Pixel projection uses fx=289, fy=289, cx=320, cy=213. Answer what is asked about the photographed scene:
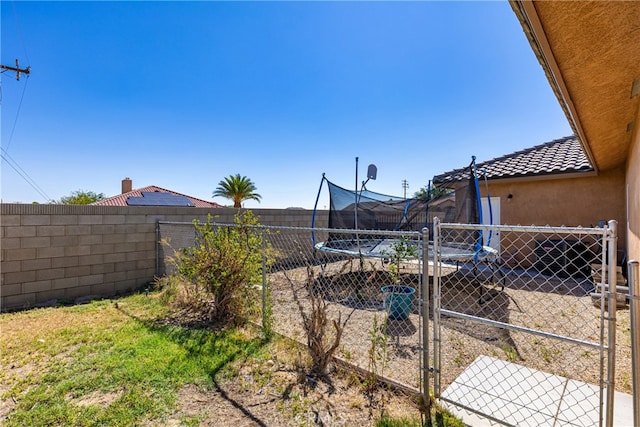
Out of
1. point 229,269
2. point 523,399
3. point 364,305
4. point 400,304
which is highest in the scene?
point 229,269

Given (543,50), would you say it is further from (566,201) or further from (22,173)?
(22,173)

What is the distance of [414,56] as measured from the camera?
6930 mm

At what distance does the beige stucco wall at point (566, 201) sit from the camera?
6.60m

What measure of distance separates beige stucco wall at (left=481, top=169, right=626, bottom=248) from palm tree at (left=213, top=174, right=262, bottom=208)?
655 inches

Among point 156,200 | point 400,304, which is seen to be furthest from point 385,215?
point 156,200

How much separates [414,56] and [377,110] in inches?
91.3

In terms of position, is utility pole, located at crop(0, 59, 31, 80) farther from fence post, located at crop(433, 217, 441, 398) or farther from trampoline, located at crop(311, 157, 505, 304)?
fence post, located at crop(433, 217, 441, 398)

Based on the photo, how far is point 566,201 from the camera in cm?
716

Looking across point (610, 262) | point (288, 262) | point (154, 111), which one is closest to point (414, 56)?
point (288, 262)

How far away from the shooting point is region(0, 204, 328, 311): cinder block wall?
438 cm

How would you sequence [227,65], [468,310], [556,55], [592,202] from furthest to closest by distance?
[227,65] → [592,202] → [468,310] → [556,55]

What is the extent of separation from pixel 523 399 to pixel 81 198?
27.5 meters

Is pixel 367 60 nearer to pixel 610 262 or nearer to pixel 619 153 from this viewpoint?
pixel 619 153

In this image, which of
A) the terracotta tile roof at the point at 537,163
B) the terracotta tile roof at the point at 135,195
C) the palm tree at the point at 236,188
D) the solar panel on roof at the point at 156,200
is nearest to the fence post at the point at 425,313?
the terracotta tile roof at the point at 537,163
